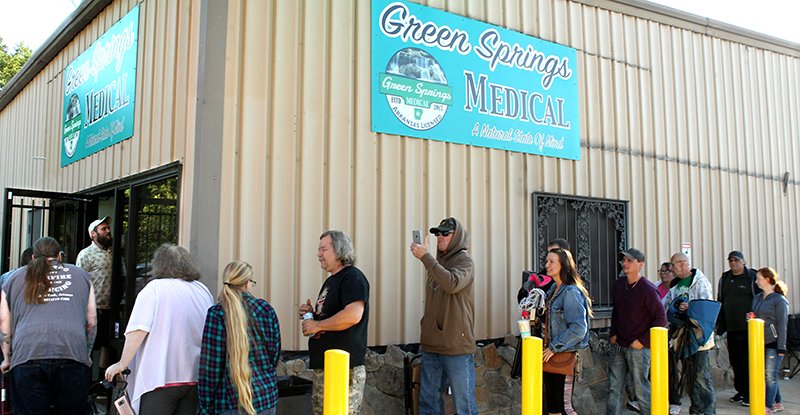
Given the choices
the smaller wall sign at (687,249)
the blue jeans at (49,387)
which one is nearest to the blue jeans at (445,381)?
the blue jeans at (49,387)

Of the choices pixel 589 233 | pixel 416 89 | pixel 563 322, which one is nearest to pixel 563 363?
pixel 563 322

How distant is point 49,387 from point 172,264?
5.28 ft

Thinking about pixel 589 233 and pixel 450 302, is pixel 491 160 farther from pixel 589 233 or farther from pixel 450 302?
pixel 450 302

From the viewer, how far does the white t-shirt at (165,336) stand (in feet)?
13.4

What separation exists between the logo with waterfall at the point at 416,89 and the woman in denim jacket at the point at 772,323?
155 inches

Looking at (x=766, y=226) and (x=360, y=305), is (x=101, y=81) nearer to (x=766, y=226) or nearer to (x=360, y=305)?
(x=360, y=305)

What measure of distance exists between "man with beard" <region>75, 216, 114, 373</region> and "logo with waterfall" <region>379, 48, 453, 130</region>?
11.0 feet

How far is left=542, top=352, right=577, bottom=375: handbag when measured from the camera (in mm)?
5379

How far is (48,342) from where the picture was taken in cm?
488

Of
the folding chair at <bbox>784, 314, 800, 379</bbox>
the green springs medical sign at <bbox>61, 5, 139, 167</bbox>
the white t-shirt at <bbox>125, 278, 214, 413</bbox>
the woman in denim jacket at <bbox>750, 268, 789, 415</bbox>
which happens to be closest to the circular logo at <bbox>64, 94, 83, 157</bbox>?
the green springs medical sign at <bbox>61, 5, 139, 167</bbox>

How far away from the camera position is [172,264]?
14.1 feet

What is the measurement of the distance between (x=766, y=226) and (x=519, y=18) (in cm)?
516

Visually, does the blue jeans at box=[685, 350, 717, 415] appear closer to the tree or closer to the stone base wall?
the stone base wall

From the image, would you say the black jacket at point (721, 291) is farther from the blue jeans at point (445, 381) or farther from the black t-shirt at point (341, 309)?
the black t-shirt at point (341, 309)
